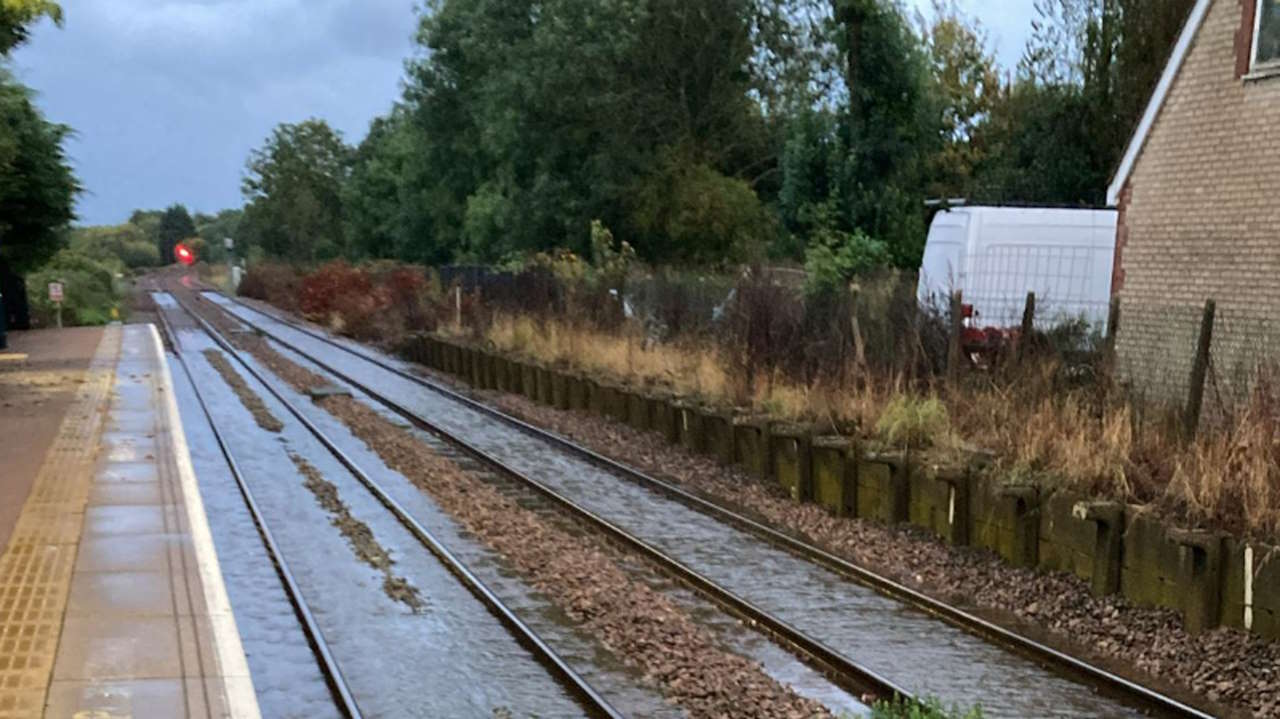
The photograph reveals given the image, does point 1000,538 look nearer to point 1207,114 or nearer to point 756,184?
point 1207,114

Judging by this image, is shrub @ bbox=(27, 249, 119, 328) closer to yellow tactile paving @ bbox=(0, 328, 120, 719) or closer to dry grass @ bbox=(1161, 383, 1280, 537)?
yellow tactile paving @ bbox=(0, 328, 120, 719)

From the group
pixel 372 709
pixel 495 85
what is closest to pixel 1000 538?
pixel 372 709

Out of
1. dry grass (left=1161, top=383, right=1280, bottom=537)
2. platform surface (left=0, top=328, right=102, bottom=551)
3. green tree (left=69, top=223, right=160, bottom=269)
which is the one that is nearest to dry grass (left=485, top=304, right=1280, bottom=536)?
dry grass (left=1161, top=383, right=1280, bottom=537)

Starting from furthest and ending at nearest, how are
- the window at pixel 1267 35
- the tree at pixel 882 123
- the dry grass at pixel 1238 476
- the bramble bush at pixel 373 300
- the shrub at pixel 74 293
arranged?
the shrub at pixel 74 293
the bramble bush at pixel 373 300
the tree at pixel 882 123
the window at pixel 1267 35
the dry grass at pixel 1238 476

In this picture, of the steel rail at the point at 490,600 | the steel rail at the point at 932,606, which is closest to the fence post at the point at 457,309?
the steel rail at the point at 490,600

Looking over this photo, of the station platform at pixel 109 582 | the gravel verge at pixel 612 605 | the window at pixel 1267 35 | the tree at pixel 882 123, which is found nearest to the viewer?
the station platform at pixel 109 582

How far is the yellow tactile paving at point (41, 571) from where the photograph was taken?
→ 6.02 meters

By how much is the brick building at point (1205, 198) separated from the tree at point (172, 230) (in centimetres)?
15445

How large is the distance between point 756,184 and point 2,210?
2236 centimetres

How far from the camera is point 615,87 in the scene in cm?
3547

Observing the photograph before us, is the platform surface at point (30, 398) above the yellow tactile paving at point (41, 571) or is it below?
below

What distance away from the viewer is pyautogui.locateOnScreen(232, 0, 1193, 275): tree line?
29516 millimetres

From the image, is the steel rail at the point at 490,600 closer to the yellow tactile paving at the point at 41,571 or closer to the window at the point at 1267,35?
the yellow tactile paving at the point at 41,571

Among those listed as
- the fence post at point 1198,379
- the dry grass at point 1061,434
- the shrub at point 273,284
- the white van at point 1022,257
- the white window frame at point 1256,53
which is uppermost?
the white window frame at point 1256,53
